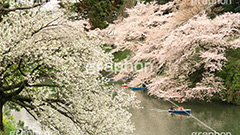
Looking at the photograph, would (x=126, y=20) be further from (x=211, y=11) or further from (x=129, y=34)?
(x=211, y=11)

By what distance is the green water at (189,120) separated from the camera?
659 inches

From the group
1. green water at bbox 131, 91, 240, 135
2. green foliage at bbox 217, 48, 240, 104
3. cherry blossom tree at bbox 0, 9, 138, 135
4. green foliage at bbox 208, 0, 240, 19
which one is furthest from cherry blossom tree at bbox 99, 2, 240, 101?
green water at bbox 131, 91, 240, 135

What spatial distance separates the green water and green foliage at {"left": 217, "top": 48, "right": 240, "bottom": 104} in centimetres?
128

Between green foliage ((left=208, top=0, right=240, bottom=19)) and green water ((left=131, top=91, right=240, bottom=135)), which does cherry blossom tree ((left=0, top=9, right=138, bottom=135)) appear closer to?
green foliage ((left=208, top=0, right=240, bottom=19))

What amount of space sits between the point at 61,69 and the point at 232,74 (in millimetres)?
11270

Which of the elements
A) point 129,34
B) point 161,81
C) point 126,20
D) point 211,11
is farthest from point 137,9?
point 161,81

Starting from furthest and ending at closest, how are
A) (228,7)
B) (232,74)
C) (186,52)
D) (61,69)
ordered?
(228,7) → (232,74) → (186,52) → (61,69)

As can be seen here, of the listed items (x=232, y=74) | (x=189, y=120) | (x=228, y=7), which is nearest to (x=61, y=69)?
(x=232, y=74)

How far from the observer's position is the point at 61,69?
715cm

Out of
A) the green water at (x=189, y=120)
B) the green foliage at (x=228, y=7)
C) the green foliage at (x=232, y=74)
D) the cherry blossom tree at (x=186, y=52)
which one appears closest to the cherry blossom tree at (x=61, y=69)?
the cherry blossom tree at (x=186, y=52)

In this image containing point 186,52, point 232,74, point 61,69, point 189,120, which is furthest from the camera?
point 189,120

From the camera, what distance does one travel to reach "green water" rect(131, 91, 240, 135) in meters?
16.8

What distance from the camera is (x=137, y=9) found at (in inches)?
555

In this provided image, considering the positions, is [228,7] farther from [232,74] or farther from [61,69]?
[61,69]
